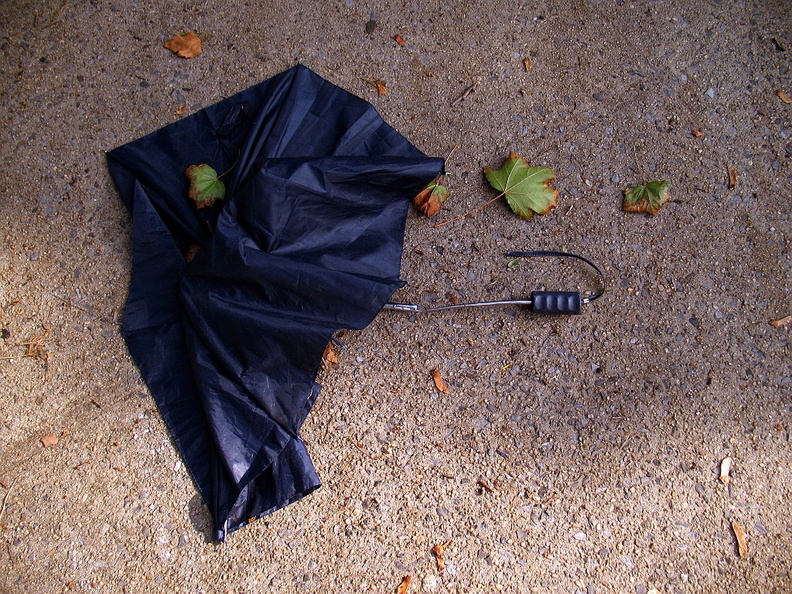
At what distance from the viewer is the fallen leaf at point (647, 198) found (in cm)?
228

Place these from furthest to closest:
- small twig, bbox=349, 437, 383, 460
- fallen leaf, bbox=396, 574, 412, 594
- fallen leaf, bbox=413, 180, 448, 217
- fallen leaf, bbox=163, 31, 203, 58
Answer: fallen leaf, bbox=163, 31, 203, 58, fallen leaf, bbox=413, 180, 448, 217, small twig, bbox=349, 437, 383, 460, fallen leaf, bbox=396, 574, 412, 594

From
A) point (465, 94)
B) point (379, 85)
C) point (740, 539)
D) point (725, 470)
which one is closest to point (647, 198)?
point (465, 94)

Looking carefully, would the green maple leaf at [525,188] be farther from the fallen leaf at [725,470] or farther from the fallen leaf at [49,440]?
the fallen leaf at [49,440]

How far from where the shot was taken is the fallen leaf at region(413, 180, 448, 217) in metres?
2.24

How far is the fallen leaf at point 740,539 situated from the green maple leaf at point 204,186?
2.09 meters

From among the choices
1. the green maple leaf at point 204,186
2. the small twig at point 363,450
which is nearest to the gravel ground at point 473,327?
the small twig at point 363,450

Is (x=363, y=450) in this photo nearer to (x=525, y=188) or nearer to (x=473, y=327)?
(x=473, y=327)

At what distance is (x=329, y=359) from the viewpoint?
7.16ft

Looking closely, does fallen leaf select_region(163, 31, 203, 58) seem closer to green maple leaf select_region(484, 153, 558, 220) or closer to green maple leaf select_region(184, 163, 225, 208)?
green maple leaf select_region(184, 163, 225, 208)

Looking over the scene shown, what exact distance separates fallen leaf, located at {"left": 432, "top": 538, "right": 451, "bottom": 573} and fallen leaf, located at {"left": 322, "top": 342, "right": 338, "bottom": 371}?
0.70 metres

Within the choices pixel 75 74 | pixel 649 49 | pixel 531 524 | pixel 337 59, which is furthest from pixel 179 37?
pixel 531 524

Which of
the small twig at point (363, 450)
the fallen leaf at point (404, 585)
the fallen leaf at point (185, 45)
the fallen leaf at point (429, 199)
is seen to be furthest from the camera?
the fallen leaf at point (185, 45)

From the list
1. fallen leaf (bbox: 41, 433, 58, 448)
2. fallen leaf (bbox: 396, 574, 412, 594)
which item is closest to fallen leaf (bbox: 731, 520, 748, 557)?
fallen leaf (bbox: 396, 574, 412, 594)

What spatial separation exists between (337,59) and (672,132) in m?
1.33
